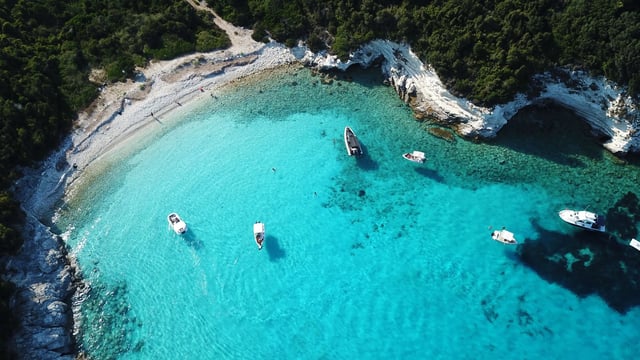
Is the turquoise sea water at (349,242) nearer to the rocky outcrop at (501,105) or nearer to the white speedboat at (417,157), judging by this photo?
the white speedboat at (417,157)

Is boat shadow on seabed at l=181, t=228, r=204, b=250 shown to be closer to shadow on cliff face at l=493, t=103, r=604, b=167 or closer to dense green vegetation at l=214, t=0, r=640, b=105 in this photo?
dense green vegetation at l=214, t=0, r=640, b=105

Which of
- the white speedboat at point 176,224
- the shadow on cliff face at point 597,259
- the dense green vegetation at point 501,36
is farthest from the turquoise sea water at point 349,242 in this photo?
the dense green vegetation at point 501,36

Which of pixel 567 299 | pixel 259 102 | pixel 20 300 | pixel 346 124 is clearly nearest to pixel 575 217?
pixel 567 299

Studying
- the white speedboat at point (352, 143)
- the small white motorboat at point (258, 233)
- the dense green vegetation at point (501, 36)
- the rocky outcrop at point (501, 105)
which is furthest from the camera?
the white speedboat at point (352, 143)

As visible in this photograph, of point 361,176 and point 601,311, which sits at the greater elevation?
point 361,176

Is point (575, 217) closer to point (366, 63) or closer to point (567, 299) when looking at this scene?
point (567, 299)

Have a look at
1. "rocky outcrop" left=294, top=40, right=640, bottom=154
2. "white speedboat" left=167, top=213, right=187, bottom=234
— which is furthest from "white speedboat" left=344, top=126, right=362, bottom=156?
"white speedboat" left=167, top=213, right=187, bottom=234

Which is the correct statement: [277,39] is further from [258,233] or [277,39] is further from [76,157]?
[76,157]
